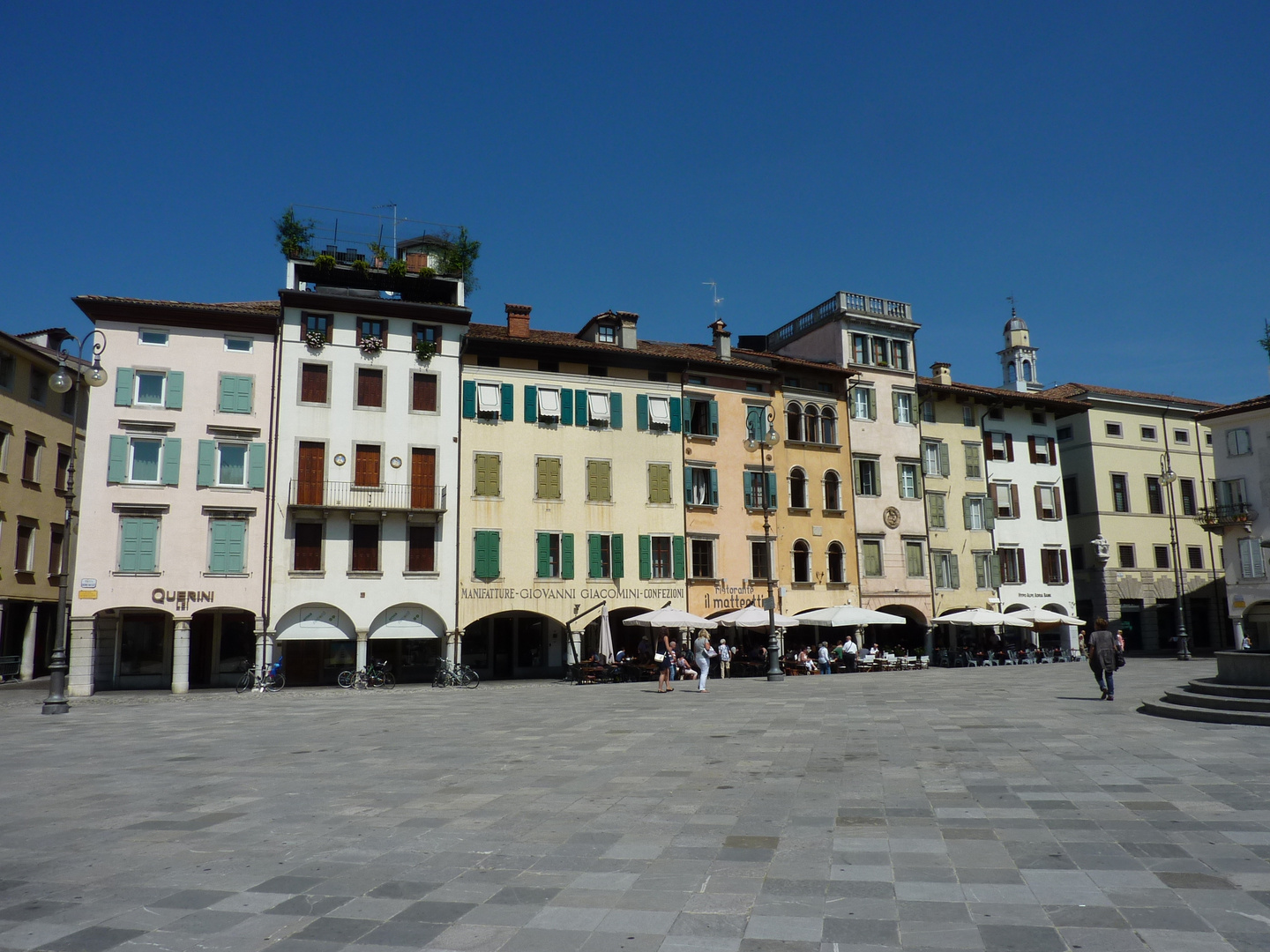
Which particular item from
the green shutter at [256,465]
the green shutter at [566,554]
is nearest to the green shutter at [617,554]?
the green shutter at [566,554]

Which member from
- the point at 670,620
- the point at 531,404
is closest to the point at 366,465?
the point at 531,404

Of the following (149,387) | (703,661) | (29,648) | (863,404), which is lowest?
(703,661)

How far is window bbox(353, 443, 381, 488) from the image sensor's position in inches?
1305

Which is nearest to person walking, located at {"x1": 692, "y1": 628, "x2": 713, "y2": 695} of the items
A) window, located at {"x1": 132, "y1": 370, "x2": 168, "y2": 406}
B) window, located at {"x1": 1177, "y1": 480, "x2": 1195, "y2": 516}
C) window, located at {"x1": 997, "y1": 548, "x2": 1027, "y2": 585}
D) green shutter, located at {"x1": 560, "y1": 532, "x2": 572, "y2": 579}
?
green shutter, located at {"x1": 560, "y1": 532, "x2": 572, "y2": 579}

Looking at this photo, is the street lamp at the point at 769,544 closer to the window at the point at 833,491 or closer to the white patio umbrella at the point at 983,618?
the window at the point at 833,491

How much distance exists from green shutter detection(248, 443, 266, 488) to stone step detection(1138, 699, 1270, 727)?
27335mm

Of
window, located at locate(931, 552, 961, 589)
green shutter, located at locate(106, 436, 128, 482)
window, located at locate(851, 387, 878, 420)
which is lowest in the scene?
window, located at locate(931, 552, 961, 589)

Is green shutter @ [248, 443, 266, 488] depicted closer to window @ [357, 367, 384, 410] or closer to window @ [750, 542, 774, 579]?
window @ [357, 367, 384, 410]

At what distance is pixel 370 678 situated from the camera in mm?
31672

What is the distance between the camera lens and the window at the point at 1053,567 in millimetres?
46719

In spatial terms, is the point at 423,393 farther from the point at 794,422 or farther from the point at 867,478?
the point at 867,478

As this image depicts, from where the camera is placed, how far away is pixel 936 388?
4488 cm

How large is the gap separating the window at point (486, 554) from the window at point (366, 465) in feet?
13.8

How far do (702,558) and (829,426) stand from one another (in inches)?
373
